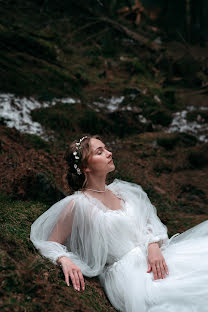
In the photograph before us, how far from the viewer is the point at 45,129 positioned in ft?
17.7

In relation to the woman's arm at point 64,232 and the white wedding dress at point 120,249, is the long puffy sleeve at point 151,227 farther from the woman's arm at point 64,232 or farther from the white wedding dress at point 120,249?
the woman's arm at point 64,232

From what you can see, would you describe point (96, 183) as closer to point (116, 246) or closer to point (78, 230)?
point (78, 230)

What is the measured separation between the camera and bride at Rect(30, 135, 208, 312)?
213 cm

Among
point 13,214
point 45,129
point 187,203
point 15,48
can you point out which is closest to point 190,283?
point 13,214

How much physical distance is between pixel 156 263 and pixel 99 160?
0.95m

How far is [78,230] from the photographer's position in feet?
8.20

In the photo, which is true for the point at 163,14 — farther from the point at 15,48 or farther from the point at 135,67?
the point at 15,48

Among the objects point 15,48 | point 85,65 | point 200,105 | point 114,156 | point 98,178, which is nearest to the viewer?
point 98,178

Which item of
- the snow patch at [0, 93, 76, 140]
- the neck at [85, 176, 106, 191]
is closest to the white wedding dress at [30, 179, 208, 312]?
the neck at [85, 176, 106, 191]

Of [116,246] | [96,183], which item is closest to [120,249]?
[116,246]

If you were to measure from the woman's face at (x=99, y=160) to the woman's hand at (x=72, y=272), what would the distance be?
0.79 meters

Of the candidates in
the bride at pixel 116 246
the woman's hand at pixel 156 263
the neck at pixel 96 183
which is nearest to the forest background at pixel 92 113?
the bride at pixel 116 246

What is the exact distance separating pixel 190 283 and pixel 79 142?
1.44 m

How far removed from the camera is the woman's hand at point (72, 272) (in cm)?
210
